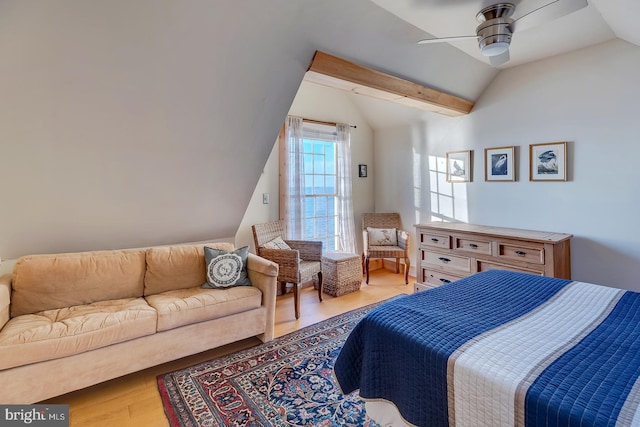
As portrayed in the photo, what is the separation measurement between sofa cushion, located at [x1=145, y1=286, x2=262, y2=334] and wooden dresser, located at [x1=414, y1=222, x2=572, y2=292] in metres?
2.13

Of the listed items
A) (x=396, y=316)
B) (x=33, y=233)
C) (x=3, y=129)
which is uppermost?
(x=3, y=129)

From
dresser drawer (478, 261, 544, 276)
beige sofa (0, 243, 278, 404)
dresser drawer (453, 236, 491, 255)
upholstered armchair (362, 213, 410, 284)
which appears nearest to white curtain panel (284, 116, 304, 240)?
upholstered armchair (362, 213, 410, 284)

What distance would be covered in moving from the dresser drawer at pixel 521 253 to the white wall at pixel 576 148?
0.53 metres

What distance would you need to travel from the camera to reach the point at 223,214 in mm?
3377

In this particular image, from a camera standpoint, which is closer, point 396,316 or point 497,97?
point 396,316

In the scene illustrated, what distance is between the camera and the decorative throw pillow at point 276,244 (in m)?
3.62

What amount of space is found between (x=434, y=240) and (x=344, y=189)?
4.98 feet

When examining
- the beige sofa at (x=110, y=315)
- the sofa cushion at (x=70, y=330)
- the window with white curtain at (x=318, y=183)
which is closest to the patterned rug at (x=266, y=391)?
the beige sofa at (x=110, y=315)

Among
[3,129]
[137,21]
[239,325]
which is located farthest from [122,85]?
[239,325]

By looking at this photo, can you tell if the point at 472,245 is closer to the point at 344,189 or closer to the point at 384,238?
the point at 384,238

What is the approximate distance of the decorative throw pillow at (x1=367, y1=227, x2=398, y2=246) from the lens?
4547mm

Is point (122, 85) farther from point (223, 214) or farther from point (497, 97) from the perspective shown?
point (497, 97)

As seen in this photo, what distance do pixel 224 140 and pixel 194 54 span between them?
755 millimetres

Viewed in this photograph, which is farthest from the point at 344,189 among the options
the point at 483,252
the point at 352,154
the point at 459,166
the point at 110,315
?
the point at 110,315
